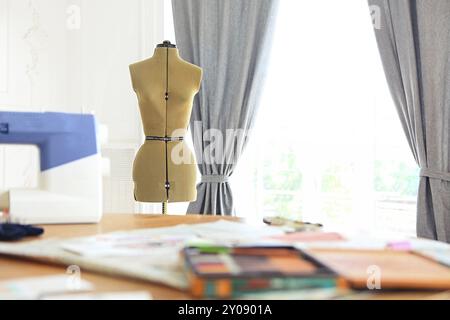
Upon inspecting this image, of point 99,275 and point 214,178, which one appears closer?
point 99,275

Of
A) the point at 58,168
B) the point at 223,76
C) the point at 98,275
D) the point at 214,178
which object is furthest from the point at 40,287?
the point at 223,76

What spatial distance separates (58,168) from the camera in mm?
1365

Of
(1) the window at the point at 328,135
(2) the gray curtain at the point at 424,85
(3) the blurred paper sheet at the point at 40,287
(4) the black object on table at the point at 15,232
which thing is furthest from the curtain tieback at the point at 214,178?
(3) the blurred paper sheet at the point at 40,287

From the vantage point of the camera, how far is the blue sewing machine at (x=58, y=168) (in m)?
1.34

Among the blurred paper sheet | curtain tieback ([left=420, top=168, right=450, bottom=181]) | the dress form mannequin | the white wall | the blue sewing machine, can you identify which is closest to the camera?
the blurred paper sheet

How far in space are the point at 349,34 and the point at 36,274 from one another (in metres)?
3.32

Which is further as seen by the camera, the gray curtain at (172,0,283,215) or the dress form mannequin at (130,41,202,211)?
the gray curtain at (172,0,283,215)

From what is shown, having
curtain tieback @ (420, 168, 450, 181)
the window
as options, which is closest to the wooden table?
curtain tieback @ (420, 168, 450, 181)

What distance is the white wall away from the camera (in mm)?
3977

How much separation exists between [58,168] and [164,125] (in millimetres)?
1553

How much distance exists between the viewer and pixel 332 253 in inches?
32.7

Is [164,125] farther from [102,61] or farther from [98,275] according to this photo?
[98,275]

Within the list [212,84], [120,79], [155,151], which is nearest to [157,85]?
[155,151]

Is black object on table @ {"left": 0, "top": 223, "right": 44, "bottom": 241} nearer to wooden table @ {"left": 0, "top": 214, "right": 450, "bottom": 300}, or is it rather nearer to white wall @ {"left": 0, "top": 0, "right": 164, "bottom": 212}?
wooden table @ {"left": 0, "top": 214, "right": 450, "bottom": 300}
